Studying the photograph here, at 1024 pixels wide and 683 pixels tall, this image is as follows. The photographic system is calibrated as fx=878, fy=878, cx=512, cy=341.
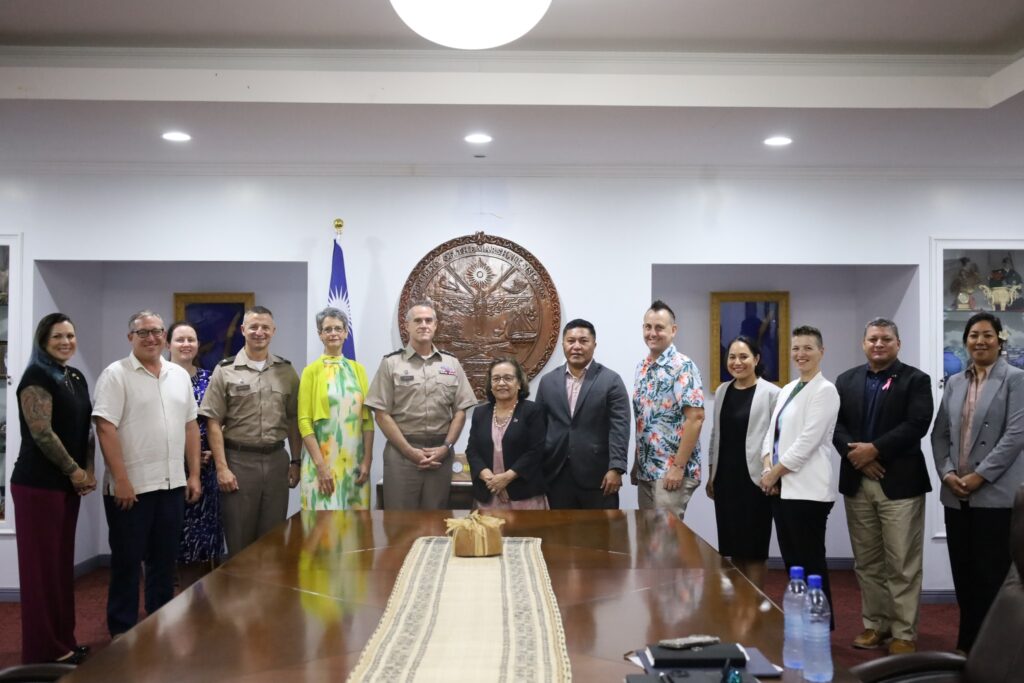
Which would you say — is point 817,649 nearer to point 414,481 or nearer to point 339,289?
point 414,481

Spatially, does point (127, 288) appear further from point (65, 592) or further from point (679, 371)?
point (679, 371)

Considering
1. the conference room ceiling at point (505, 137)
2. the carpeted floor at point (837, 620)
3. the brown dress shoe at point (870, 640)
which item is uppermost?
the conference room ceiling at point (505, 137)

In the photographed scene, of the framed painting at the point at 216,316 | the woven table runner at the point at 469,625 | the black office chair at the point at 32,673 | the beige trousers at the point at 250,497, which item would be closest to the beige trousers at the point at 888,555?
the woven table runner at the point at 469,625

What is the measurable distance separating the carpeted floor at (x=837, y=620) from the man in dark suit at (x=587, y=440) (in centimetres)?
136

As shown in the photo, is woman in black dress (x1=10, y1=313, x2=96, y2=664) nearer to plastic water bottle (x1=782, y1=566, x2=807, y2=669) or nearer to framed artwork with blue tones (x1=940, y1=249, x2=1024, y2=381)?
plastic water bottle (x1=782, y1=566, x2=807, y2=669)

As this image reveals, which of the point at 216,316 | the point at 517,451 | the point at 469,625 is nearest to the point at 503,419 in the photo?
the point at 517,451

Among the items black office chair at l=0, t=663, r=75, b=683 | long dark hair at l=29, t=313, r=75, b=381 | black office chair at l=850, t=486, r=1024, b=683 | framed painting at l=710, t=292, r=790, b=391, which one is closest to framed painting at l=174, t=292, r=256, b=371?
long dark hair at l=29, t=313, r=75, b=381

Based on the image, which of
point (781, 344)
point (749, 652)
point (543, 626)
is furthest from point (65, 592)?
point (781, 344)

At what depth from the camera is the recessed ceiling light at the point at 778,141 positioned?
487 cm

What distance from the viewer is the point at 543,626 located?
6.59ft

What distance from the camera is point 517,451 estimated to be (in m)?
4.30

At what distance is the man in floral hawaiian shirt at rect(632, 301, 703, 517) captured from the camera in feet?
14.7

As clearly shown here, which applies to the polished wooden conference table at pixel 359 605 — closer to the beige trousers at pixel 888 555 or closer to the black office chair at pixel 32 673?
the black office chair at pixel 32 673

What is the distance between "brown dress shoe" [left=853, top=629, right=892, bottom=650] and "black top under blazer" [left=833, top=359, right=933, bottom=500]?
2.39 feet
